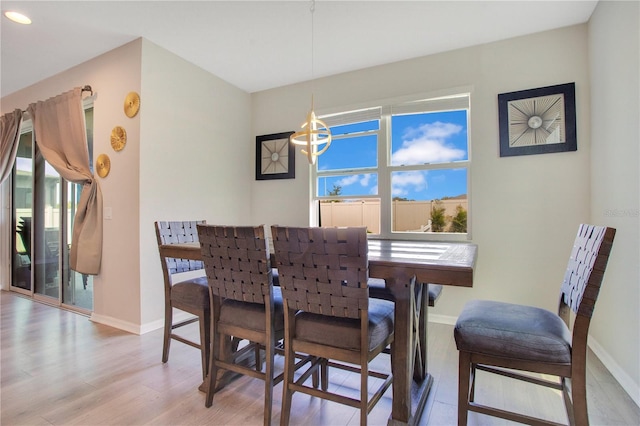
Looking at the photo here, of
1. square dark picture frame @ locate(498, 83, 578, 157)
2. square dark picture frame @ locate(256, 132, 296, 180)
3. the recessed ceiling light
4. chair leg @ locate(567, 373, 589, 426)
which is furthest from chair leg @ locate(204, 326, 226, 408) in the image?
the recessed ceiling light

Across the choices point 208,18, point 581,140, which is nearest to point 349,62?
point 208,18

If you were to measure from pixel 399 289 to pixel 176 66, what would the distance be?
3.15 metres

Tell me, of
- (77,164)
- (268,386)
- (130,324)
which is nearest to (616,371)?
(268,386)

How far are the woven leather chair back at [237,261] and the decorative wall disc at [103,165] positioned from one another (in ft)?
6.86

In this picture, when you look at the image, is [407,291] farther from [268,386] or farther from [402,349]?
[268,386]

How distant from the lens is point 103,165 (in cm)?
305

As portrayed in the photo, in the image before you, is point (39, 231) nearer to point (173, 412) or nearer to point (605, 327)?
point (173, 412)

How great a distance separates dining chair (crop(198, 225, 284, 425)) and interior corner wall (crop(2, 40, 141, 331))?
157cm

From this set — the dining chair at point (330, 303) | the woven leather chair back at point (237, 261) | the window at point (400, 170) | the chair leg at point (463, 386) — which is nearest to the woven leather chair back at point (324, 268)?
the dining chair at point (330, 303)

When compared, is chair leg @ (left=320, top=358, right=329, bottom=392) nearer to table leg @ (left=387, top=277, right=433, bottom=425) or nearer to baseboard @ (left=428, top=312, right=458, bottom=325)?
table leg @ (left=387, top=277, right=433, bottom=425)

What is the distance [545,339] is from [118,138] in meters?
3.52

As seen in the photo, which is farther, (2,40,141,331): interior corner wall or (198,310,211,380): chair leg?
(2,40,141,331): interior corner wall

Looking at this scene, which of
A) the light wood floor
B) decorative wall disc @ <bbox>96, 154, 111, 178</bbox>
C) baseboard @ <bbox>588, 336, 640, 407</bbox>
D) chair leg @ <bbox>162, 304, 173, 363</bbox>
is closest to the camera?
the light wood floor

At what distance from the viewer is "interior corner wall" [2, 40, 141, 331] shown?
2.84m
